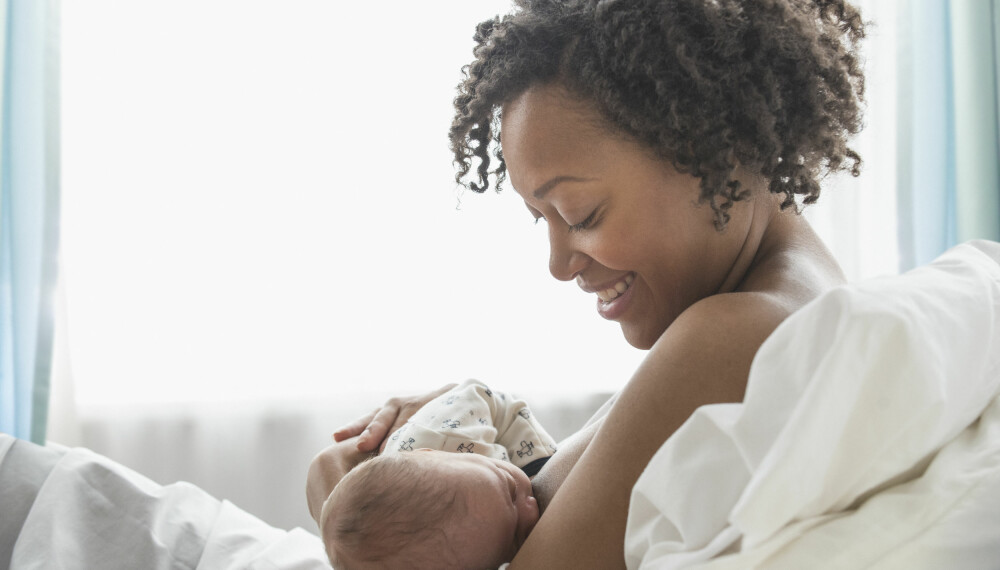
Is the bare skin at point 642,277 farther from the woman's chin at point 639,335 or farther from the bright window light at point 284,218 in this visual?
the bright window light at point 284,218

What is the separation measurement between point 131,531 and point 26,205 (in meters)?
1.61

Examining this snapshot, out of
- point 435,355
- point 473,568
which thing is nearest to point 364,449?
point 473,568

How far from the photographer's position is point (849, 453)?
0.70 m

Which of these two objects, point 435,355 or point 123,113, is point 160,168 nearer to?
point 123,113

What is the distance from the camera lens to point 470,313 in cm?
289

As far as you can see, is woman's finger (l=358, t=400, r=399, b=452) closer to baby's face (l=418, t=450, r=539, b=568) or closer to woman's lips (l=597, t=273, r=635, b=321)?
baby's face (l=418, t=450, r=539, b=568)

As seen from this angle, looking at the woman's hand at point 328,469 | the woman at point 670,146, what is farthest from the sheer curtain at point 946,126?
the woman's hand at point 328,469

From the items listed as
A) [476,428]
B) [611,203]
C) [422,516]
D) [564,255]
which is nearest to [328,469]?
[476,428]

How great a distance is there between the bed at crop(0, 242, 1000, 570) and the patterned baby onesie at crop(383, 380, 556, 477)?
0.58m

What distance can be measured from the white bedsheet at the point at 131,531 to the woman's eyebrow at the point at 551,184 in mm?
740

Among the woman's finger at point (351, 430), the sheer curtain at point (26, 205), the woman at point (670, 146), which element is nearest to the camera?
the woman at point (670, 146)

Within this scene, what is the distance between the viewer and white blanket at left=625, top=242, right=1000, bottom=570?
Answer: 26.2 inches

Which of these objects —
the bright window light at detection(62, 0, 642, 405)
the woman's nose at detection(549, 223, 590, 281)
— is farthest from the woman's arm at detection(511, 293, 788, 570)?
the bright window light at detection(62, 0, 642, 405)

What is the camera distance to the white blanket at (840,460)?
665 millimetres
